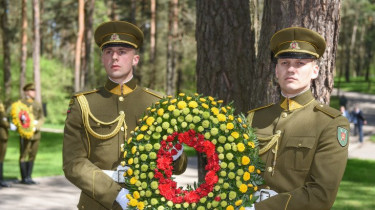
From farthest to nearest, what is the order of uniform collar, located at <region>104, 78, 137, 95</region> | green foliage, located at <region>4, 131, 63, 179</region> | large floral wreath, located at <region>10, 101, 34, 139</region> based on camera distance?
green foliage, located at <region>4, 131, 63, 179</region> → large floral wreath, located at <region>10, 101, 34, 139</region> → uniform collar, located at <region>104, 78, 137, 95</region>

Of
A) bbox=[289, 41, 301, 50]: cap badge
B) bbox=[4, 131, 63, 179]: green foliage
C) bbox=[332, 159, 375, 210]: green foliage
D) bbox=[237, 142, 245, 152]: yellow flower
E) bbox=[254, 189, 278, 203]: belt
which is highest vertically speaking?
bbox=[289, 41, 301, 50]: cap badge

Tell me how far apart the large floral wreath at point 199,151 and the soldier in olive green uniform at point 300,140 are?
17cm

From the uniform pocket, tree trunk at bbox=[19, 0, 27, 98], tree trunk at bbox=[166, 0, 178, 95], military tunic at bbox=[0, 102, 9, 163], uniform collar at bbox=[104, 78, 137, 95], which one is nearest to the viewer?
the uniform pocket

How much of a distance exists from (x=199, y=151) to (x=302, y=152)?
0.63 meters

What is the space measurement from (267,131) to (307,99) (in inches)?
12.8

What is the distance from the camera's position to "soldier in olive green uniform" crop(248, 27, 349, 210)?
3.11 metres

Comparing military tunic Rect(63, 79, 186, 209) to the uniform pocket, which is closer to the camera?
the uniform pocket

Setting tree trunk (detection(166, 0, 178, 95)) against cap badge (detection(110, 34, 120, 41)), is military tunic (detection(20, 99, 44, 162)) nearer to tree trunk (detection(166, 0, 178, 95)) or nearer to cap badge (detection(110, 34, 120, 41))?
cap badge (detection(110, 34, 120, 41))

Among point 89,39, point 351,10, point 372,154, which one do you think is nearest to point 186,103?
point 372,154

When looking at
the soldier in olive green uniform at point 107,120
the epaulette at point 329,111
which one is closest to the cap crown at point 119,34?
the soldier in olive green uniform at point 107,120

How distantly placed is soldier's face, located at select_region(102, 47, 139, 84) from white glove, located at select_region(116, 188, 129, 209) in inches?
31.3

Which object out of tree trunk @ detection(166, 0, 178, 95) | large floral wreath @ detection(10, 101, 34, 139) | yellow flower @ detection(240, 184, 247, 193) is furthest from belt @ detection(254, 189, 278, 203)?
tree trunk @ detection(166, 0, 178, 95)

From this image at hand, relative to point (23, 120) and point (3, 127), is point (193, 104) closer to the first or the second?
point (3, 127)

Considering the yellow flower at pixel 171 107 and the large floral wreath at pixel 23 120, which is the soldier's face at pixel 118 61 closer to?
the yellow flower at pixel 171 107
